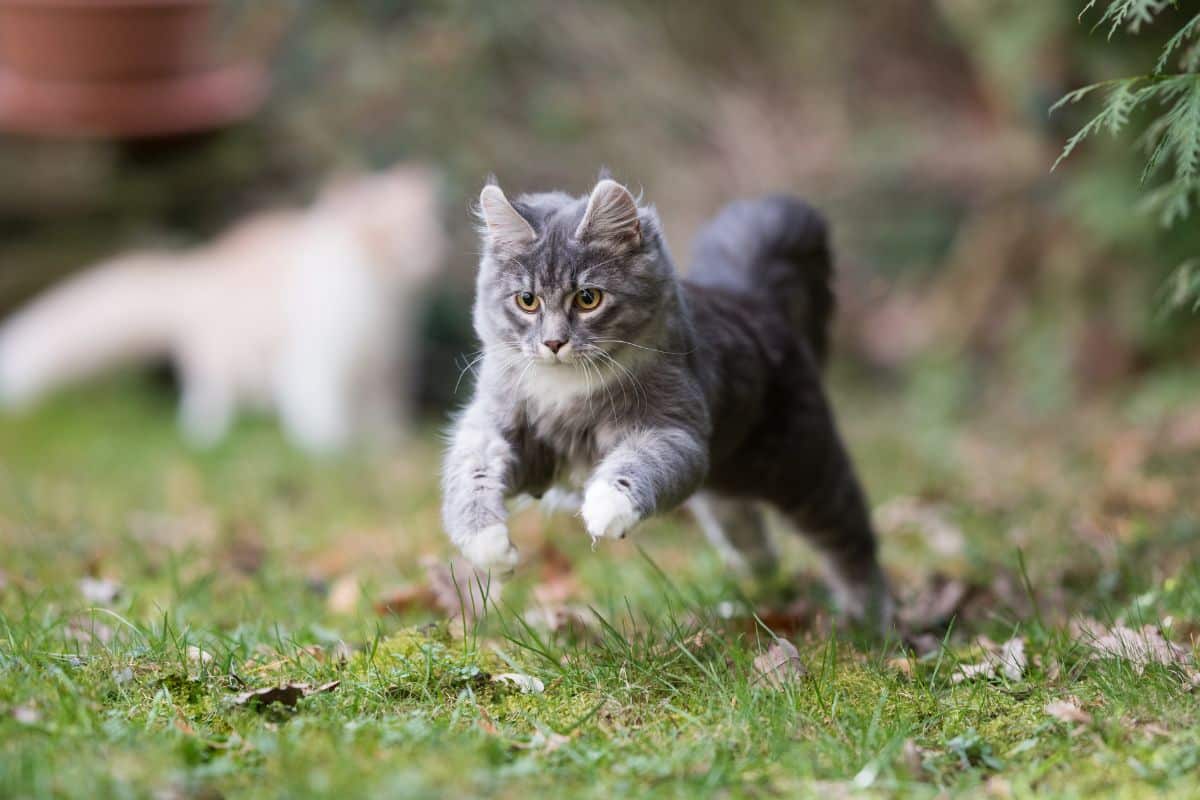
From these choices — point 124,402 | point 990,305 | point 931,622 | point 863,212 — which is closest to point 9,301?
point 124,402

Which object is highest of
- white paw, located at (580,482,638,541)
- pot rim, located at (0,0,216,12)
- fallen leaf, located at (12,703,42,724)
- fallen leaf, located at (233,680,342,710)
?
pot rim, located at (0,0,216,12)

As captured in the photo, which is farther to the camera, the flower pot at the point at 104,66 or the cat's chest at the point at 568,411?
the flower pot at the point at 104,66

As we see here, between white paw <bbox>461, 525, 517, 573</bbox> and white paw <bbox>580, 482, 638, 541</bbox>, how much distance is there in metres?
0.20

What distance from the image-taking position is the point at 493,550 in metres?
2.87

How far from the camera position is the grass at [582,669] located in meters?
2.36

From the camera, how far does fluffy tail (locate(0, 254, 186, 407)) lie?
326 inches

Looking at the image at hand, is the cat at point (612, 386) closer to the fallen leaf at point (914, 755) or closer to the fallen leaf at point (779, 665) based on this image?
the fallen leaf at point (779, 665)

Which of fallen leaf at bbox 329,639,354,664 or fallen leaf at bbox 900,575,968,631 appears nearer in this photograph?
fallen leaf at bbox 329,639,354,664

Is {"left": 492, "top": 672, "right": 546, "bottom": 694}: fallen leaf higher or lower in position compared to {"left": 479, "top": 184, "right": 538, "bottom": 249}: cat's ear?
lower

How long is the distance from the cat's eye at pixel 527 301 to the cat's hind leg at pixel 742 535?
4.02 ft

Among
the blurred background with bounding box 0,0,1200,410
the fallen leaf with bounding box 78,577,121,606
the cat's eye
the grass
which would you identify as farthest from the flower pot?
the cat's eye

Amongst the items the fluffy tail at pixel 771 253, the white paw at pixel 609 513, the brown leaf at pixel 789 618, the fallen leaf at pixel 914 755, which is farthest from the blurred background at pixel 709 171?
the fallen leaf at pixel 914 755

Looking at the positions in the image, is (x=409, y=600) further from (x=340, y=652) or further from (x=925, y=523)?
(x=925, y=523)

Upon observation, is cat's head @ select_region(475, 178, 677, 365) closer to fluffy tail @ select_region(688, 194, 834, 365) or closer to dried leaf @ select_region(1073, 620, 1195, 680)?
fluffy tail @ select_region(688, 194, 834, 365)
